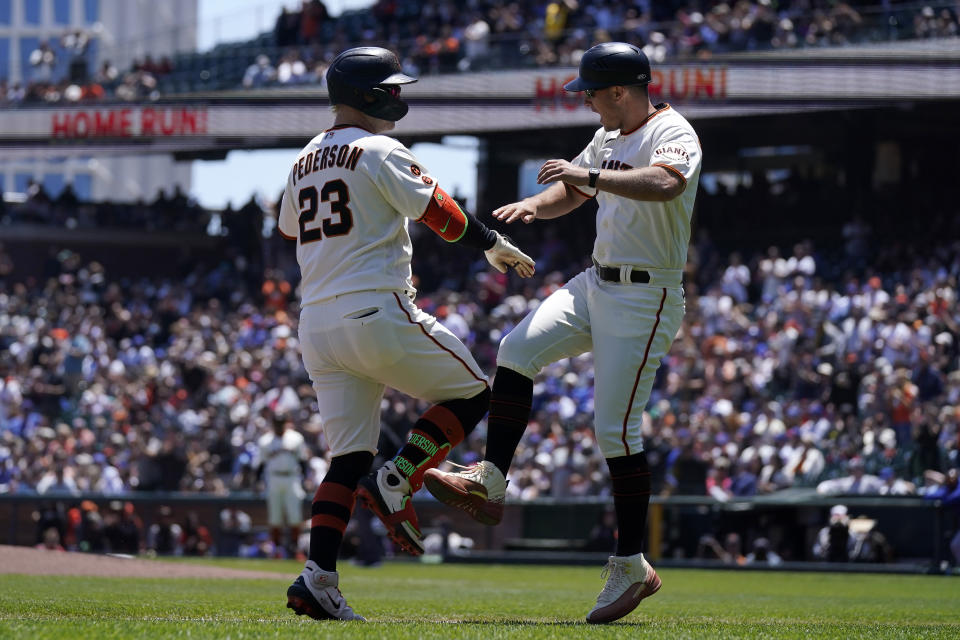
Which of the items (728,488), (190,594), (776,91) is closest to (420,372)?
(190,594)

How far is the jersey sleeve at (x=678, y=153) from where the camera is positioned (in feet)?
19.4

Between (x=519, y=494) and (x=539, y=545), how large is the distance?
1296 millimetres

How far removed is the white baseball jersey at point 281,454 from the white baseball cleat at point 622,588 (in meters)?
10.8

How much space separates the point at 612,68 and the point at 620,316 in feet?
3.52

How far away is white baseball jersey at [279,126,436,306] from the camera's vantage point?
584 centimetres

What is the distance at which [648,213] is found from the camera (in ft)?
20.1

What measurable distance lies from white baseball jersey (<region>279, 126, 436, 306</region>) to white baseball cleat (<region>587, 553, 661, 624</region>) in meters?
1.50

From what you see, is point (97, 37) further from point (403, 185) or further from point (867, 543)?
point (403, 185)

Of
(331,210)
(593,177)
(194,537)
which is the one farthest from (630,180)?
(194,537)

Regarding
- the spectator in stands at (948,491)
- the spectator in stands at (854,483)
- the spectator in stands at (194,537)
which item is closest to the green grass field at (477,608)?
the spectator in stands at (948,491)

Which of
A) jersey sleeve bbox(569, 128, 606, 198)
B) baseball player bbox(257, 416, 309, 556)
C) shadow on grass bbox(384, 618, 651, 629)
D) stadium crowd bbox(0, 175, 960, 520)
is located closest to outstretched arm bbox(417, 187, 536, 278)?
jersey sleeve bbox(569, 128, 606, 198)

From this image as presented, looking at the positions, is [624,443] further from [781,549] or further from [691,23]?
[691,23]

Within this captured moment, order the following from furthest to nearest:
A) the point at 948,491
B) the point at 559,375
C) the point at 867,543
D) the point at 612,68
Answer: the point at 559,375 < the point at 867,543 < the point at 948,491 < the point at 612,68

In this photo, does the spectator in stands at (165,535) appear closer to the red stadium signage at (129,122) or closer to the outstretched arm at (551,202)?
the outstretched arm at (551,202)
